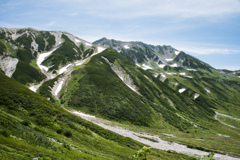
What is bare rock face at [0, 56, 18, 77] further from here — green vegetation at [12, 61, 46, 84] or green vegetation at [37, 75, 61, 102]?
green vegetation at [37, 75, 61, 102]

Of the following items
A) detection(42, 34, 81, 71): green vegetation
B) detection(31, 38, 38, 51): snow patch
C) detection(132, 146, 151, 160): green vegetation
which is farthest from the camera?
detection(31, 38, 38, 51): snow patch

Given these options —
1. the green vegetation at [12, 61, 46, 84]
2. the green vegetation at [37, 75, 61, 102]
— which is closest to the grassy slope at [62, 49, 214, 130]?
the green vegetation at [37, 75, 61, 102]

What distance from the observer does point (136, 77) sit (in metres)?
137

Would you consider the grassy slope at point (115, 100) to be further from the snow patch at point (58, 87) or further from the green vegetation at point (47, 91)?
the green vegetation at point (47, 91)

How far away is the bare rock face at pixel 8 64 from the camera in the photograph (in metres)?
99.9

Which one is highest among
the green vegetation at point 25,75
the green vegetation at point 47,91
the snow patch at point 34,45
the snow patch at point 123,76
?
the snow patch at point 34,45

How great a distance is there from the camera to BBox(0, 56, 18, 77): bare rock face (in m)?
99.9

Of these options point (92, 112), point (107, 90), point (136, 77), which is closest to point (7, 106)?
point (92, 112)

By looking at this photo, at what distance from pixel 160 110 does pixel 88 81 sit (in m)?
53.8

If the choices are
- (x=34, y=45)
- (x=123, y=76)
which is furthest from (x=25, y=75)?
(x=34, y=45)

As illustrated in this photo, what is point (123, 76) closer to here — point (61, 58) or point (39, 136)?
point (61, 58)

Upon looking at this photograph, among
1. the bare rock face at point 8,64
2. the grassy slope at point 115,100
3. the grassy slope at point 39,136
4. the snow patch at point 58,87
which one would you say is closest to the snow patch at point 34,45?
the bare rock face at point 8,64

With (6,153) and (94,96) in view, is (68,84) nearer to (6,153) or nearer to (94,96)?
(94,96)

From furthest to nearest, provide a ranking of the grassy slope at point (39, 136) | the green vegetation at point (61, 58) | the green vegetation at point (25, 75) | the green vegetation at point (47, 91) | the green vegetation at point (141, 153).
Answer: the green vegetation at point (61, 58)
the green vegetation at point (25, 75)
the green vegetation at point (47, 91)
the grassy slope at point (39, 136)
the green vegetation at point (141, 153)
